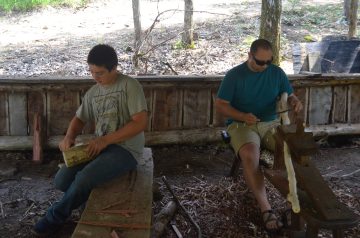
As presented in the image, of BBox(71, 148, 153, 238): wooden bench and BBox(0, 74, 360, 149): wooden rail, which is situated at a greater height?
BBox(0, 74, 360, 149): wooden rail

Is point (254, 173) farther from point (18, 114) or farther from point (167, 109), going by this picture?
point (18, 114)

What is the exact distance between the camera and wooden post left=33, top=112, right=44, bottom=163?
5.39 metres

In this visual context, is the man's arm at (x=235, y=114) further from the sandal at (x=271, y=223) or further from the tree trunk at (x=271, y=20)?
the tree trunk at (x=271, y=20)

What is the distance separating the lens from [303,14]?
15281 mm

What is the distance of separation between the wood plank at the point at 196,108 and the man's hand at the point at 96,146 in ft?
7.38

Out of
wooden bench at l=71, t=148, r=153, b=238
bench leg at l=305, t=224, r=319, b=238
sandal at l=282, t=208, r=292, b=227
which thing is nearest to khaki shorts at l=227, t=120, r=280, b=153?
sandal at l=282, t=208, r=292, b=227

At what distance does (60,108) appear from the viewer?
5.57 metres

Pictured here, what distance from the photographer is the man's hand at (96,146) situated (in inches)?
144

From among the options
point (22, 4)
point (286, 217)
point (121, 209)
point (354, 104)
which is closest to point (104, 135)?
point (121, 209)

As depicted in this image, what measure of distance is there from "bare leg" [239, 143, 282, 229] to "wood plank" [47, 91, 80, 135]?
2331 millimetres

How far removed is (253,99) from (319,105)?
6.23ft

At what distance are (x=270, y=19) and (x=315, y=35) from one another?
240 inches

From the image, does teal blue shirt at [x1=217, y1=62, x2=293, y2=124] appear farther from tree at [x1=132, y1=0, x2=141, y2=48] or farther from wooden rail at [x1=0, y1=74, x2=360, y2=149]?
tree at [x1=132, y1=0, x2=141, y2=48]

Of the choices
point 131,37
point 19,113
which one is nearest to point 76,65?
point 131,37
